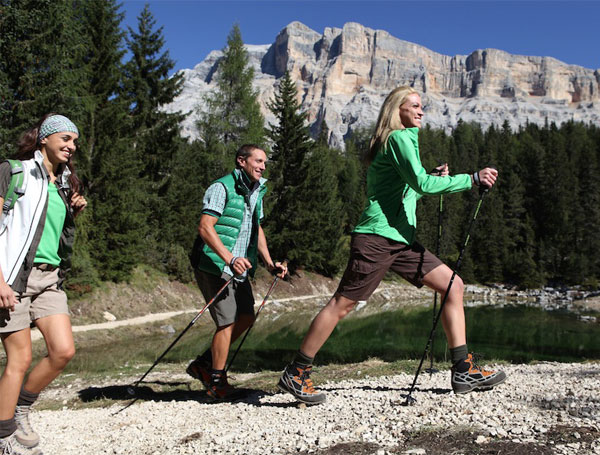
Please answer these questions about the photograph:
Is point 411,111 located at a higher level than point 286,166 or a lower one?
lower

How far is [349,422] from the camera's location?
12.6ft

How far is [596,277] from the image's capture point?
175ft

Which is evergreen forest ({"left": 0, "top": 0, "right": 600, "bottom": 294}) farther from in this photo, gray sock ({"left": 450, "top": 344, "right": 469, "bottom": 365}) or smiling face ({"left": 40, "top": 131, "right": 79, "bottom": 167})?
smiling face ({"left": 40, "top": 131, "right": 79, "bottom": 167})

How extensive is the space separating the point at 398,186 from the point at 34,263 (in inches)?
116

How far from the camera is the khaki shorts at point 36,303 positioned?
11.1ft

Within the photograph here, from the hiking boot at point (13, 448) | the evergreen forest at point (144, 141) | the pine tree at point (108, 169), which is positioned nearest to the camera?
the hiking boot at point (13, 448)

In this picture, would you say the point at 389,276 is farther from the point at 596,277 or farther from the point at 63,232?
the point at 63,232

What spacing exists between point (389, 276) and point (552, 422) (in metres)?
41.6

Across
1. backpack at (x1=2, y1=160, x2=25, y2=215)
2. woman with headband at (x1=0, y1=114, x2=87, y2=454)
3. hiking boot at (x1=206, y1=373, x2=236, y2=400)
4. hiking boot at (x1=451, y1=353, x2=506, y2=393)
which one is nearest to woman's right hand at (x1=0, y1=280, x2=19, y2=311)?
woman with headband at (x1=0, y1=114, x2=87, y2=454)

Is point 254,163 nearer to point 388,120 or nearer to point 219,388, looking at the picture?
point 388,120

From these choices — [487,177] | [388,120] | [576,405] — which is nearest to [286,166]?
[388,120]

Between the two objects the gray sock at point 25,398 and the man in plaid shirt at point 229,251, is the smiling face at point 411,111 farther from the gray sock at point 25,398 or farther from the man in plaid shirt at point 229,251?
the gray sock at point 25,398

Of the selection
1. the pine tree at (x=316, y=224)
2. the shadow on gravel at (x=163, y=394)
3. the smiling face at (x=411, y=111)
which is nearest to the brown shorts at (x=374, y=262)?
the smiling face at (x=411, y=111)

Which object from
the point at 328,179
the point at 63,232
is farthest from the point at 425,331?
the point at 328,179
